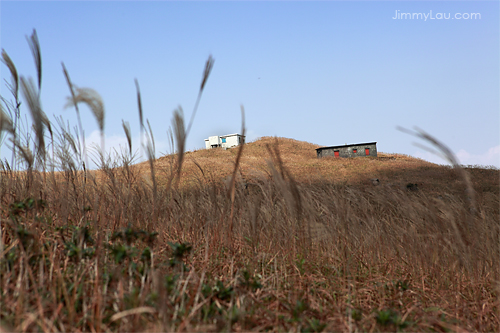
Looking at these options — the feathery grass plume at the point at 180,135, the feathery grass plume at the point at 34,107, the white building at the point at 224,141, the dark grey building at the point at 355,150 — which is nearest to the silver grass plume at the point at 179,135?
the feathery grass plume at the point at 180,135

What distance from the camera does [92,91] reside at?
2.40 m

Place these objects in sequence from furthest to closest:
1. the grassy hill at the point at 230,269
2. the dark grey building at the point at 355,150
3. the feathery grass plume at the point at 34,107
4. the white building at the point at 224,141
→ the white building at the point at 224,141, the dark grey building at the point at 355,150, the feathery grass plume at the point at 34,107, the grassy hill at the point at 230,269

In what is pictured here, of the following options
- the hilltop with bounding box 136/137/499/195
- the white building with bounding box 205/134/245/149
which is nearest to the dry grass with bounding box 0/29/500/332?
the hilltop with bounding box 136/137/499/195

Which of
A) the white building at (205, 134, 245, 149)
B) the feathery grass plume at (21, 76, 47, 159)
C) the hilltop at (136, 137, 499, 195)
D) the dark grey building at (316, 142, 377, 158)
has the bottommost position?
the hilltop at (136, 137, 499, 195)

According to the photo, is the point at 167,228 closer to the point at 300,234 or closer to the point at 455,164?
the point at 300,234

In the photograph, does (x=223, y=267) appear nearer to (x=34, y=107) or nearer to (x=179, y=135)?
(x=179, y=135)

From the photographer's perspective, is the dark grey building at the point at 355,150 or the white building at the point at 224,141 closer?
the dark grey building at the point at 355,150

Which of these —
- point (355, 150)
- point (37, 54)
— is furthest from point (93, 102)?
point (355, 150)

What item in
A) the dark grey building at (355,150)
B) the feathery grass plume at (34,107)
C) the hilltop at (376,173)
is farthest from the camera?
the dark grey building at (355,150)

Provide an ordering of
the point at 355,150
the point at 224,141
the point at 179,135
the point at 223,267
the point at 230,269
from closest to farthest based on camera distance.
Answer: the point at 179,135 → the point at 230,269 → the point at 223,267 → the point at 355,150 → the point at 224,141

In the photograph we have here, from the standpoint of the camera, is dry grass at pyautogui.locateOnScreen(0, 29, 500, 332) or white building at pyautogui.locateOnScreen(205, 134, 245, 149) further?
white building at pyautogui.locateOnScreen(205, 134, 245, 149)

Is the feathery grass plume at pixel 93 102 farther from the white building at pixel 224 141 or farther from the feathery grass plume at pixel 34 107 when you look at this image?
the white building at pixel 224 141

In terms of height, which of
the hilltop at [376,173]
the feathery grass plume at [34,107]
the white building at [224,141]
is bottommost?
the hilltop at [376,173]

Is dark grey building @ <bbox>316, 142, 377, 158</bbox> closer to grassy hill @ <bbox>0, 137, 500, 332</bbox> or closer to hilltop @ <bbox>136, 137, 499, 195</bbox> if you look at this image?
hilltop @ <bbox>136, 137, 499, 195</bbox>
